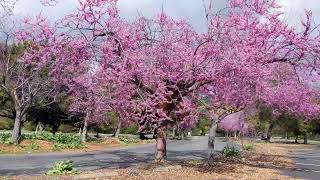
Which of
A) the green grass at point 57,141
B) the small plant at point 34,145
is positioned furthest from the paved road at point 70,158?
the green grass at point 57,141

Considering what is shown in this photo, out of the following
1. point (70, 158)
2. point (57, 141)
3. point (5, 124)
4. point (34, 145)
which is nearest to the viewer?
point (70, 158)

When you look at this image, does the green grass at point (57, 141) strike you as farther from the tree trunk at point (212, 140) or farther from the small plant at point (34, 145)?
the tree trunk at point (212, 140)

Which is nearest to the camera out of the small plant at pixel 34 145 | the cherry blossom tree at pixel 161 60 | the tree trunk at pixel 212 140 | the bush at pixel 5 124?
the cherry blossom tree at pixel 161 60

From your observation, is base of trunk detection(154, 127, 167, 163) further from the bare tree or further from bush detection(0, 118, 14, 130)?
bush detection(0, 118, 14, 130)

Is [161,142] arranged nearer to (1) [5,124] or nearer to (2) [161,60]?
(2) [161,60]

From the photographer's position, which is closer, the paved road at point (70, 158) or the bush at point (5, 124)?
the paved road at point (70, 158)

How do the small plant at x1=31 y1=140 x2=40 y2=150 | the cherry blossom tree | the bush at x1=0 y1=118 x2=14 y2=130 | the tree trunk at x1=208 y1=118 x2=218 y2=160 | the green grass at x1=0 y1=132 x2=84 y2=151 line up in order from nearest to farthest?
the cherry blossom tree
the tree trunk at x1=208 y1=118 x2=218 y2=160
the small plant at x1=31 y1=140 x2=40 y2=150
the green grass at x1=0 y1=132 x2=84 y2=151
the bush at x1=0 y1=118 x2=14 y2=130

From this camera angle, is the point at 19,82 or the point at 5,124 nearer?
the point at 19,82

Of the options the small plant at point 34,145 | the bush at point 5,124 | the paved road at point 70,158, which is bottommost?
the paved road at point 70,158

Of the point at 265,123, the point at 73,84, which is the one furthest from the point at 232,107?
the point at 265,123

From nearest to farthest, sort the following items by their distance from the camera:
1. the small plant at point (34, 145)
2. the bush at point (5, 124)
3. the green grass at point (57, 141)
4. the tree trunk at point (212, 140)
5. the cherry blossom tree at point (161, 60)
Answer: the cherry blossom tree at point (161, 60)
the tree trunk at point (212, 140)
the small plant at point (34, 145)
the green grass at point (57, 141)
the bush at point (5, 124)

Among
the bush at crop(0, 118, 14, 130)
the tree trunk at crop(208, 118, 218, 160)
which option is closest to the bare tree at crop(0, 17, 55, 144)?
the tree trunk at crop(208, 118, 218, 160)

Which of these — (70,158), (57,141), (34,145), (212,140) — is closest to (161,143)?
(212,140)

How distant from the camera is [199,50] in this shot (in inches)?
672
